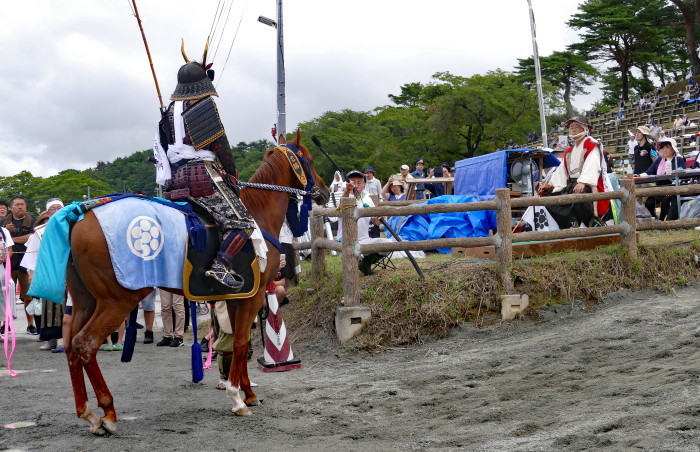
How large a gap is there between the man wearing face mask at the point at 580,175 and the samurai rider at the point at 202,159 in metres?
5.47

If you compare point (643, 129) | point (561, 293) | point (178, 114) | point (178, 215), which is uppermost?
point (643, 129)

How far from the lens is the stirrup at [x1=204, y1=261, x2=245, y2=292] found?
562 cm

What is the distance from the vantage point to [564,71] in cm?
5844

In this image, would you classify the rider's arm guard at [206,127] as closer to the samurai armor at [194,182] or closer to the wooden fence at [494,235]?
the samurai armor at [194,182]

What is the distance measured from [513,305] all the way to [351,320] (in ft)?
6.76

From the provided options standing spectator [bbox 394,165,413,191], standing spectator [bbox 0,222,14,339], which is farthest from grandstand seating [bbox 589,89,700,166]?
standing spectator [bbox 0,222,14,339]

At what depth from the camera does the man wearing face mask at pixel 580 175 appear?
9570mm

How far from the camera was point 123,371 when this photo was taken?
8195 millimetres

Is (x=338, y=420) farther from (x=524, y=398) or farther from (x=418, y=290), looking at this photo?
(x=418, y=290)

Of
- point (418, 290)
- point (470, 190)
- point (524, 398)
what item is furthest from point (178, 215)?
point (470, 190)

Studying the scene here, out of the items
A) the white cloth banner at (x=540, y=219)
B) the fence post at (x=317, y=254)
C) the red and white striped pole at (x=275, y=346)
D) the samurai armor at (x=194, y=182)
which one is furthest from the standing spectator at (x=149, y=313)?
the white cloth banner at (x=540, y=219)

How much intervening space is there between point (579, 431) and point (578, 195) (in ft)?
17.9

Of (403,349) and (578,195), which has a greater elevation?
(578,195)

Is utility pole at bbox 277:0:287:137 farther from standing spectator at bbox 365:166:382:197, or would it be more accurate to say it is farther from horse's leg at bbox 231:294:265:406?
horse's leg at bbox 231:294:265:406
